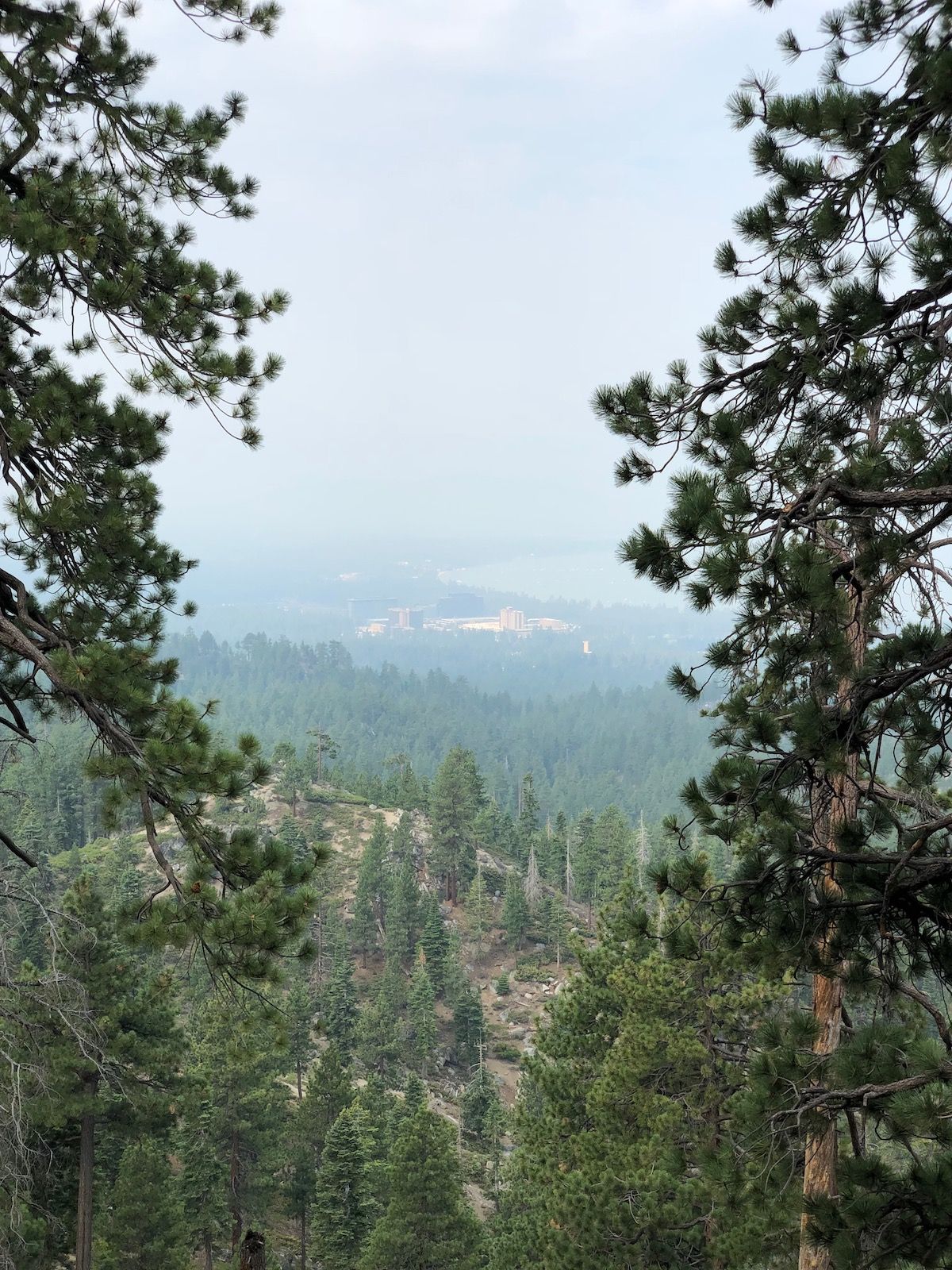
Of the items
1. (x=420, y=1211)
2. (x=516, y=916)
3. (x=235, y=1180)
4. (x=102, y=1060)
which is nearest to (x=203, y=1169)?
(x=235, y=1180)

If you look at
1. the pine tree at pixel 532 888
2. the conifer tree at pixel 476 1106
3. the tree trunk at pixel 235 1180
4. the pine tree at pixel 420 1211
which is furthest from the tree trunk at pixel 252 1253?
the pine tree at pixel 532 888

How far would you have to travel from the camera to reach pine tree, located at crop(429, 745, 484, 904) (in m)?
47.1

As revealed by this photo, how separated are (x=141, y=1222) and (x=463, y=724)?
106722 mm

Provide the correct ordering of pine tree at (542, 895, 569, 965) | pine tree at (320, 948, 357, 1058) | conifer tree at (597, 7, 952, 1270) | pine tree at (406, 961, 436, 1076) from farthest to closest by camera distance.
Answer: pine tree at (542, 895, 569, 965), pine tree at (406, 961, 436, 1076), pine tree at (320, 948, 357, 1058), conifer tree at (597, 7, 952, 1270)

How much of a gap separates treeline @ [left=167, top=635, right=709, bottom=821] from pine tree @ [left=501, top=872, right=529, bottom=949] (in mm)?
24621

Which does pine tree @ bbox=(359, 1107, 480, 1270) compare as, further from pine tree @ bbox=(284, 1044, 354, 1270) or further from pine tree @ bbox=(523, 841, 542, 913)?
pine tree @ bbox=(523, 841, 542, 913)

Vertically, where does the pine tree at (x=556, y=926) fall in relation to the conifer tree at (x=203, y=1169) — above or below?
above

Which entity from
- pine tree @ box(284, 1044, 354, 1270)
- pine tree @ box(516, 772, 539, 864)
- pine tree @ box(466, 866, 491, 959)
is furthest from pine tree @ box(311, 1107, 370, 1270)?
pine tree @ box(516, 772, 539, 864)

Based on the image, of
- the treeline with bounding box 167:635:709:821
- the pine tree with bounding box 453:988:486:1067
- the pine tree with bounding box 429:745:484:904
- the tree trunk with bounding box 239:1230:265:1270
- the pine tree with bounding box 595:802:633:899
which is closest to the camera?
the tree trunk with bounding box 239:1230:265:1270

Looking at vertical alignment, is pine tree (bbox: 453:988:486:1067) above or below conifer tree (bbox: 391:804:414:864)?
below

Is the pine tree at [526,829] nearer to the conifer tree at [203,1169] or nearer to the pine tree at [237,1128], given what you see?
the pine tree at [237,1128]

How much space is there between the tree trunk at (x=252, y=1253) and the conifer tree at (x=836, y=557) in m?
3.66

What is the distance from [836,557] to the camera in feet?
10.7

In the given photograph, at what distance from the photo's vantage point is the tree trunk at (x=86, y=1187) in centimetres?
1219
